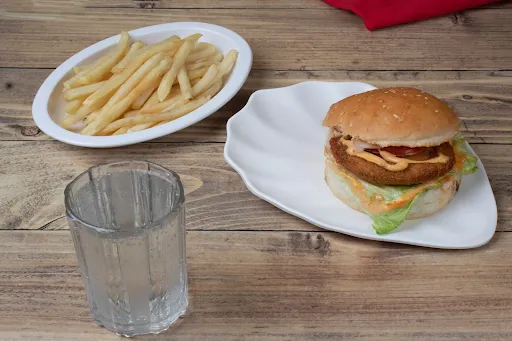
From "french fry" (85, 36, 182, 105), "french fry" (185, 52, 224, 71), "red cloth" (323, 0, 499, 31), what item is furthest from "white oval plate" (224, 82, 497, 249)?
"red cloth" (323, 0, 499, 31)

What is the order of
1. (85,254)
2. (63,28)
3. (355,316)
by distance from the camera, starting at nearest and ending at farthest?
(85,254) → (355,316) → (63,28)

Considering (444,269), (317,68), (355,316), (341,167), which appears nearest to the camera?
(355,316)

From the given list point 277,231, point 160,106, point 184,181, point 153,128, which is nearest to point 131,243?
point 277,231

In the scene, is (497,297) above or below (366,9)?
below

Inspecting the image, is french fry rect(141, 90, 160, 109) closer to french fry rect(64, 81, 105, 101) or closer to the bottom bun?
french fry rect(64, 81, 105, 101)

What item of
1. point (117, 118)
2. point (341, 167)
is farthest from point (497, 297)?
point (117, 118)

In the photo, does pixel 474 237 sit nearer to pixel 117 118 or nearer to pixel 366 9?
pixel 117 118

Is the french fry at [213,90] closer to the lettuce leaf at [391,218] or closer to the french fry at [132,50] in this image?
the french fry at [132,50]
